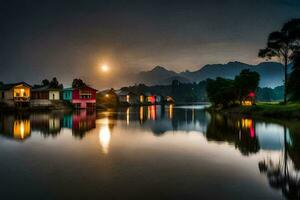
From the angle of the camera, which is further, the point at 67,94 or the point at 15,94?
the point at 67,94

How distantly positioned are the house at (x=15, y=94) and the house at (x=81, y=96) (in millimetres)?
13839

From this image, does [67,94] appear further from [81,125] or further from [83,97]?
[81,125]

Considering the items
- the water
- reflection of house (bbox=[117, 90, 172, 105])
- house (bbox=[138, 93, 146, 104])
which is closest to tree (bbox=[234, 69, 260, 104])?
the water

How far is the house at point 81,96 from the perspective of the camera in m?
92.1

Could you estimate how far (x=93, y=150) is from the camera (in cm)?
1873

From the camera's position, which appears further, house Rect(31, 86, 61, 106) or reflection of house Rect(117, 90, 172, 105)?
reflection of house Rect(117, 90, 172, 105)

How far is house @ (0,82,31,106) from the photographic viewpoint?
3054 inches

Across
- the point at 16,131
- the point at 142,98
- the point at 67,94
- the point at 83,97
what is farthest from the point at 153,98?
the point at 16,131

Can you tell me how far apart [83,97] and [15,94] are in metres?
21.4

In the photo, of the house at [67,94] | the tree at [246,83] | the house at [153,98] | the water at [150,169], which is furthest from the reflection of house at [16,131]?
the house at [153,98]

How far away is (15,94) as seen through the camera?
78938 mm

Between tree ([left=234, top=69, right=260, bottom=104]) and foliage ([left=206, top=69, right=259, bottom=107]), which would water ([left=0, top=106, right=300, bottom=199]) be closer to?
tree ([left=234, top=69, right=260, bottom=104])

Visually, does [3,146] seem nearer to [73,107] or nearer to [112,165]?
[112,165]

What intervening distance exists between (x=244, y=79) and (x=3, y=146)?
180 ft
